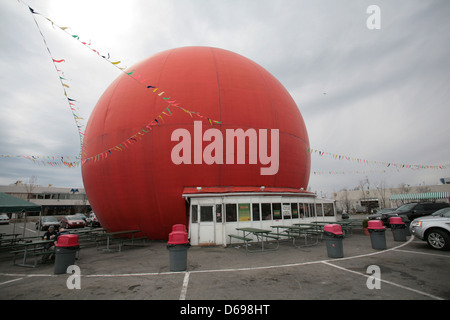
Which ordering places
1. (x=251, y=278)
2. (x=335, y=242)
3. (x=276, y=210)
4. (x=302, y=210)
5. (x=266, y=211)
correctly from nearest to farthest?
(x=251, y=278)
(x=335, y=242)
(x=266, y=211)
(x=276, y=210)
(x=302, y=210)

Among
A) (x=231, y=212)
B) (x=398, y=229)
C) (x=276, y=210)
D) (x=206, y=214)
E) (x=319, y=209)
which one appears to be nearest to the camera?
(x=398, y=229)

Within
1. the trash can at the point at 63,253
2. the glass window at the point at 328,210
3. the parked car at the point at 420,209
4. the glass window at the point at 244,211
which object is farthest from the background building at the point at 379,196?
the trash can at the point at 63,253

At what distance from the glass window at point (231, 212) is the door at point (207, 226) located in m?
0.65

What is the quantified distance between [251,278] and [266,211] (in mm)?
6154

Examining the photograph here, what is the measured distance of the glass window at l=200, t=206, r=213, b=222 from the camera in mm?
10390

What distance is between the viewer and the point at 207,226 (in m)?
10.3

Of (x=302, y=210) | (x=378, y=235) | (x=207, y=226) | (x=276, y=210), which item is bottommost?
(x=378, y=235)

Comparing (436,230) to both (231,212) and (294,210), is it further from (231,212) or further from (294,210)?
(231,212)

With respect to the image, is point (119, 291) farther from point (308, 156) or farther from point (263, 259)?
point (308, 156)

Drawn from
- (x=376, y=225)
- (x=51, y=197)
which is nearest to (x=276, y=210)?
(x=376, y=225)

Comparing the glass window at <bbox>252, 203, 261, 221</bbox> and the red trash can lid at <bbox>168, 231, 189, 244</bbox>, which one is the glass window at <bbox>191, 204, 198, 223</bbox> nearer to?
the glass window at <bbox>252, 203, 261, 221</bbox>

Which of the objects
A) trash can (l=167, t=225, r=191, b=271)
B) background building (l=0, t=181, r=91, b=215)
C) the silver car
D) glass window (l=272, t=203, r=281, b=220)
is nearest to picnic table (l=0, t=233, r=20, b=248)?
trash can (l=167, t=225, r=191, b=271)
